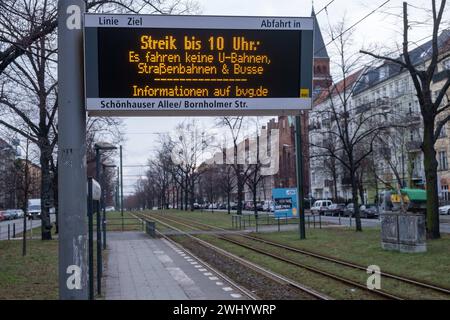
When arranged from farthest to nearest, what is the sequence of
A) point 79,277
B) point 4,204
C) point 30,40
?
point 4,204
point 30,40
point 79,277

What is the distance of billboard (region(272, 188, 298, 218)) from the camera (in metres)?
40.0

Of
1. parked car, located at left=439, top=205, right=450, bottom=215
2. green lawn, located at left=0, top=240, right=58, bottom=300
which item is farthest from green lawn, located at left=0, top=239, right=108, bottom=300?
parked car, located at left=439, top=205, right=450, bottom=215

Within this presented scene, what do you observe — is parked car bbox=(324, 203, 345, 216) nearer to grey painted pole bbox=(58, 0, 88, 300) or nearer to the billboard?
the billboard

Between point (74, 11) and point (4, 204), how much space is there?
107 meters

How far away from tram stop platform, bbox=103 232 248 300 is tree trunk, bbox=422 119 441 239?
9.96 metres

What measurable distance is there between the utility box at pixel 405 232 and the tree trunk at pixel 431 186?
3993mm

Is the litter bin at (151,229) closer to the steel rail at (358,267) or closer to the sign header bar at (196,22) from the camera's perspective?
the steel rail at (358,267)

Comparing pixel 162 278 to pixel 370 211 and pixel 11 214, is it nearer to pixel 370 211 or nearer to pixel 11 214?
pixel 370 211

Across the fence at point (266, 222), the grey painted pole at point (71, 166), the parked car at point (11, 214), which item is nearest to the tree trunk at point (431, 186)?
the fence at point (266, 222)

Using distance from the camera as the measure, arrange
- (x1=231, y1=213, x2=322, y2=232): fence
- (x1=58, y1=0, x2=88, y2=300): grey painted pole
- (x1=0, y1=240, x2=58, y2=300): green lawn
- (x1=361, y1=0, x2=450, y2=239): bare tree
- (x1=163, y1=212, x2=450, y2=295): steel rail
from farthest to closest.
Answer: (x1=231, y1=213, x2=322, y2=232): fence, (x1=361, y1=0, x2=450, y2=239): bare tree, (x1=163, y1=212, x2=450, y2=295): steel rail, (x1=0, y1=240, x2=58, y2=300): green lawn, (x1=58, y1=0, x2=88, y2=300): grey painted pole

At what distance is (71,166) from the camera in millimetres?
5992

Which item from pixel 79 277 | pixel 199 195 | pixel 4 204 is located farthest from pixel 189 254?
pixel 199 195
